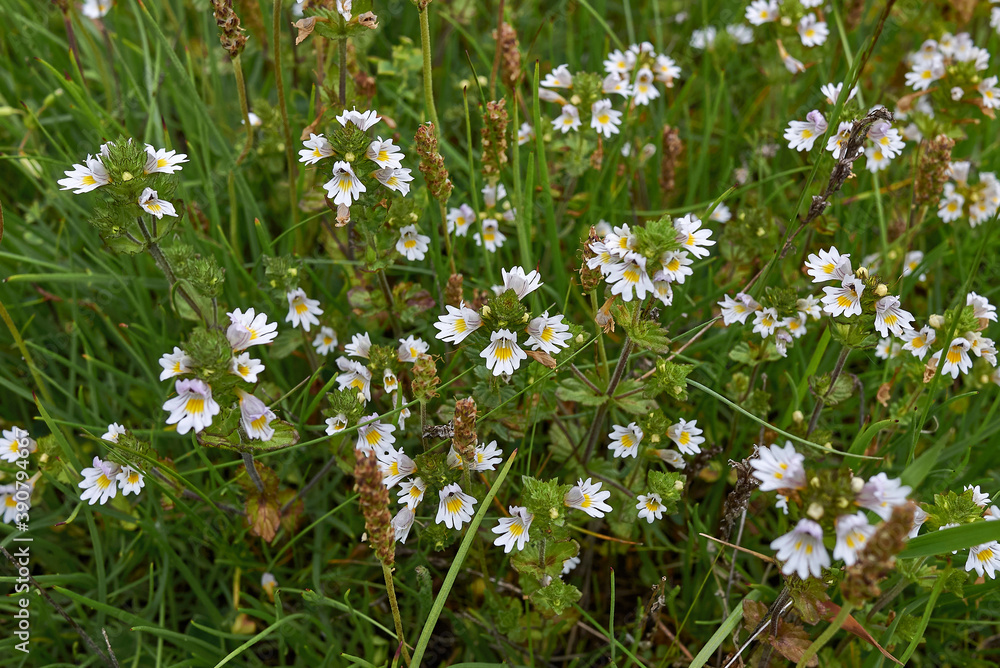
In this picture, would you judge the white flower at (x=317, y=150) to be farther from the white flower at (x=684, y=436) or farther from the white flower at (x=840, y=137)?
the white flower at (x=840, y=137)

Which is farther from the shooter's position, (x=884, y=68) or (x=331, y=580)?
(x=884, y=68)

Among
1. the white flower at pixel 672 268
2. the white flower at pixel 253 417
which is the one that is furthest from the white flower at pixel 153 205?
the white flower at pixel 672 268

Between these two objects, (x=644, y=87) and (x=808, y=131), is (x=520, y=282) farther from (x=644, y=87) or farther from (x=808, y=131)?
(x=644, y=87)

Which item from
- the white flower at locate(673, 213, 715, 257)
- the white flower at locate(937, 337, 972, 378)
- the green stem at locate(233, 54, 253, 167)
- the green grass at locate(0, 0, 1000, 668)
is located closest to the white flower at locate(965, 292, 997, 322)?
the white flower at locate(937, 337, 972, 378)

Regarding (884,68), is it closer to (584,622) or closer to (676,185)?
(676,185)

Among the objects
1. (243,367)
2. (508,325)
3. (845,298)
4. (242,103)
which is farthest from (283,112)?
(845,298)

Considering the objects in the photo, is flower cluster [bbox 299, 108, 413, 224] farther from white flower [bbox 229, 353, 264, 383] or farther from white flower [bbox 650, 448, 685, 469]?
white flower [bbox 650, 448, 685, 469]

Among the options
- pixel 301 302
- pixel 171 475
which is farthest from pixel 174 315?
pixel 171 475
